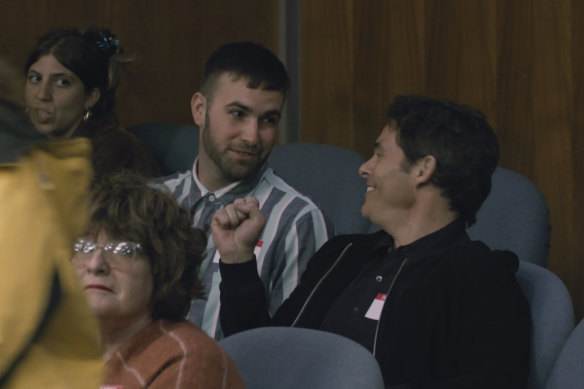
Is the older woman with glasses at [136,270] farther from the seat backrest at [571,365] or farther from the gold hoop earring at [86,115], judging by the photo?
the gold hoop earring at [86,115]

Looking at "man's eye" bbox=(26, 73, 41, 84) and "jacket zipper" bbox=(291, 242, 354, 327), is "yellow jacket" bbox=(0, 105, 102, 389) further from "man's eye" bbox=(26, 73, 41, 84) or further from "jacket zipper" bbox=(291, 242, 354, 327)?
"man's eye" bbox=(26, 73, 41, 84)

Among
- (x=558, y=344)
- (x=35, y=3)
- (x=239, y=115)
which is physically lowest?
(x=558, y=344)

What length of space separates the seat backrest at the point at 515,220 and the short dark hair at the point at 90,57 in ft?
4.24

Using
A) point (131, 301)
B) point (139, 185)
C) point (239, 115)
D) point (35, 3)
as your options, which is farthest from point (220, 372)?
point (35, 3)

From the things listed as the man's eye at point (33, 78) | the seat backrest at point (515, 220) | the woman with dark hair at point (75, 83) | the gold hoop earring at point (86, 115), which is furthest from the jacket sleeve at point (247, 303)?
the man's eye at point (33, 78)

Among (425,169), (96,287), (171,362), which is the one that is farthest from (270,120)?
(171,362)

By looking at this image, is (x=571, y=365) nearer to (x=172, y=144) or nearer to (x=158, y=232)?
(x=158, y=232)

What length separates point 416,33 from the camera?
3.19m

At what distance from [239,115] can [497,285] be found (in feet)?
2.99

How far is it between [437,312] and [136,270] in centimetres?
66

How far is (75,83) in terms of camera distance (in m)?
2.92

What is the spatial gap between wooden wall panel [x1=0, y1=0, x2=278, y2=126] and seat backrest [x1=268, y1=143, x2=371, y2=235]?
92 cm

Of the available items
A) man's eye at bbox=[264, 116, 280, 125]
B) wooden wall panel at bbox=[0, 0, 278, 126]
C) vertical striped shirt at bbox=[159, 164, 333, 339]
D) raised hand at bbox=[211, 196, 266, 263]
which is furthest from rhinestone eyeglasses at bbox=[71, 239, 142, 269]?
wooden wall panel at bbox=[0, 0, 278, 126]

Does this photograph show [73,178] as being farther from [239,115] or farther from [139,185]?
[239,115]
